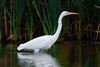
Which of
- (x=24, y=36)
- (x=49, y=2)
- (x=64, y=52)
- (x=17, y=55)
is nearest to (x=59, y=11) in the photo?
(x=49, y=2)

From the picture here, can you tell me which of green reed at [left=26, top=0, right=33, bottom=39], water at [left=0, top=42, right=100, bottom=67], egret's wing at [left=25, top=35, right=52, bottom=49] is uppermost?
green reed at [left=26, top=0, right=33, bottom=39]

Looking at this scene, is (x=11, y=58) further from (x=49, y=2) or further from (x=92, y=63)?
(x=49, y=2)

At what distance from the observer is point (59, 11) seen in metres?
15.1

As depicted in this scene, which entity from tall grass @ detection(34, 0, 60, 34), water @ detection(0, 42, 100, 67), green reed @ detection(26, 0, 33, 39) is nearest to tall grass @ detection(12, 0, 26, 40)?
green reed @ detection(26, 0, 33, 39)

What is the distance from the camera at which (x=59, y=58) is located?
11344 mm

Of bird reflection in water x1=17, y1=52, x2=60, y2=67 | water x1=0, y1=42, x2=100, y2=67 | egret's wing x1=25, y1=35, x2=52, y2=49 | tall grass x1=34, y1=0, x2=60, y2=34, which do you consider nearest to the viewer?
bird reflection in water x1=17, y1=52, x2=60, y2=67

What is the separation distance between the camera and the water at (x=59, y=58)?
10023mm

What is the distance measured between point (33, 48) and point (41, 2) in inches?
115

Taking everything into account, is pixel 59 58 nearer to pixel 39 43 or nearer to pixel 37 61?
pixel 37 61

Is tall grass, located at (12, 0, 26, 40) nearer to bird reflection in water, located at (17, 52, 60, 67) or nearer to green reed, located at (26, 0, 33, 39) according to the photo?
green reed, located at (26, 0, 33, 39)

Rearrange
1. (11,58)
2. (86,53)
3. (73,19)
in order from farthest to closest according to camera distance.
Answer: (73,19)
(86,53)
(11,58)

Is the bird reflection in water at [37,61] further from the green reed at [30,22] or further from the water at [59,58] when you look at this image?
the green reed at [30,22]

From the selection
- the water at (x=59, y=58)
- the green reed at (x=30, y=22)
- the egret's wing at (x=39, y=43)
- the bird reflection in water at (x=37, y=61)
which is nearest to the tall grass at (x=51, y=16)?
the green reed at (x=30, y=22)

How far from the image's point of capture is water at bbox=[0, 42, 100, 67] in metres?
10.0
